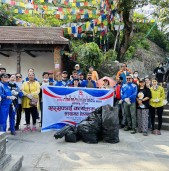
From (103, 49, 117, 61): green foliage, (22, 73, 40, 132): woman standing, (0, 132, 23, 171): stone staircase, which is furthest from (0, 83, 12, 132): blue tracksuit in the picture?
(103, 49, 117, 61): green foliage

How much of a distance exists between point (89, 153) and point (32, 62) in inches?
586

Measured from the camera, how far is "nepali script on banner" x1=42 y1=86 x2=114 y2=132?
820 cm

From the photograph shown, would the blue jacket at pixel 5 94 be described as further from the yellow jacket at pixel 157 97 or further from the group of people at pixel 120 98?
the yellow jacket at pixel 157 97

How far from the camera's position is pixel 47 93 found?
8195 millimetres

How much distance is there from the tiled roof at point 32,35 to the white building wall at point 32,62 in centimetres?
221

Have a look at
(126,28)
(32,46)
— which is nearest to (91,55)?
(32,46)

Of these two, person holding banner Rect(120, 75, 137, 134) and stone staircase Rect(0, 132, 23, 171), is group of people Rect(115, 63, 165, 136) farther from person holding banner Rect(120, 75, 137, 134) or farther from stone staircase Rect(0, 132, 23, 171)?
stone staircase Rect(0, 132, 23, 171)

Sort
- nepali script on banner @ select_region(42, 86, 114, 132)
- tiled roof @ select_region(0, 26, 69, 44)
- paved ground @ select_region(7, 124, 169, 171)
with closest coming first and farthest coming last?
paved ground @ select_region(7, 124, 169, 171) < nepali script on banner @ select_region(42, 86, 114, 132) < tiled roof @ select_region(0, 26, 69, 44)

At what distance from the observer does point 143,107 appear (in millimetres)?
8531

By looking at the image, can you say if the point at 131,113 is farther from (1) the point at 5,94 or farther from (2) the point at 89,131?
(1) the point at 5,94

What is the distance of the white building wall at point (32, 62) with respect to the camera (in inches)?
783

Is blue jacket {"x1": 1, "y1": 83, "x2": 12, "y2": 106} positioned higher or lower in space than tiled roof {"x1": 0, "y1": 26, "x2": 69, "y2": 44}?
lower

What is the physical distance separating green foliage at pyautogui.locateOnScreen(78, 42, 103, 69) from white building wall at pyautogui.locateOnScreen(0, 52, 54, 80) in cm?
419

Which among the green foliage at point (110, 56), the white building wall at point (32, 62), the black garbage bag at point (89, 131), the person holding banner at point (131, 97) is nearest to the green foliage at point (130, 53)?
the green foliage at point (110, 56)
